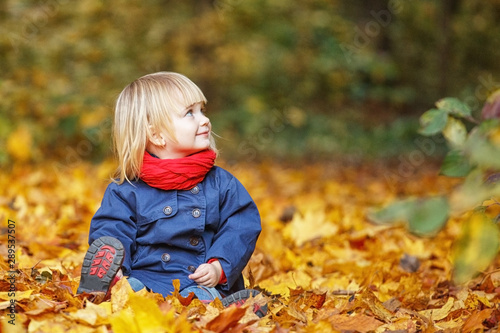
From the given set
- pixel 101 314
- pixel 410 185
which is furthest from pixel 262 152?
pixel 101 314

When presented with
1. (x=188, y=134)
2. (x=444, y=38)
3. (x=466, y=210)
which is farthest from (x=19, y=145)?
(x=444, y=38)

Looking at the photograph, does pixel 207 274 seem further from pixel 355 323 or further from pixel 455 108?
pixel 455 108

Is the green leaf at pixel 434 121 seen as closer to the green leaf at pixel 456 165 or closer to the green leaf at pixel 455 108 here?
the green leaf at pixel 455 108

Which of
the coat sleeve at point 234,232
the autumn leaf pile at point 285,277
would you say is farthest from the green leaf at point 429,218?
the coat sleeve at point 234,232

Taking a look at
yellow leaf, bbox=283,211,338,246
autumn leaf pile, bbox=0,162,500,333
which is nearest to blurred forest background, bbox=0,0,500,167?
autumn leaf pile, bbox=0,162,500,333

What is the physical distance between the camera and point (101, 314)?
1.62m

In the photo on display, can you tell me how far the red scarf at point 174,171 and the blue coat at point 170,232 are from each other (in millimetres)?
31

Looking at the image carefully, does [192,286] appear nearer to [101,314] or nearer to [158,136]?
[101,314]

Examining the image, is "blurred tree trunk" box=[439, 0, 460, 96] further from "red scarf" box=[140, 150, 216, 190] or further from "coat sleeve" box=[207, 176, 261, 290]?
"red scarf" box=[140, 150, 216, 190]

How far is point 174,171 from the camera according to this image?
204 centimetres

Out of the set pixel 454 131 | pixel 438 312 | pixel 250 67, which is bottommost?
pixel 250 67

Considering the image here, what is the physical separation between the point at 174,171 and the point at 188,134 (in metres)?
0.14

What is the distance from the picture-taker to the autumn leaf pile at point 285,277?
5.21 feet

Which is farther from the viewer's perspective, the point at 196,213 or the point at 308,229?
the point at 308,229
